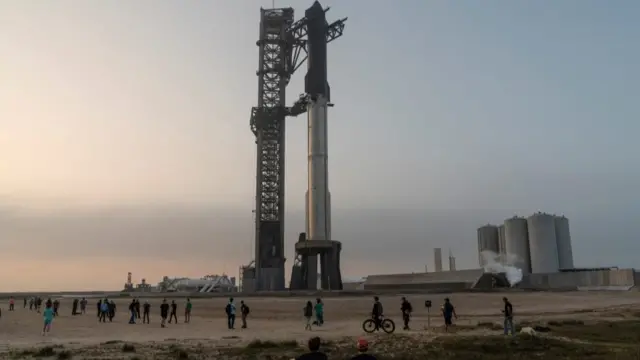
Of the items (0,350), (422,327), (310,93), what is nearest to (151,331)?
(0,350)

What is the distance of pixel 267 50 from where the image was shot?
96750 mm

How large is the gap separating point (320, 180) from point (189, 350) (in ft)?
195

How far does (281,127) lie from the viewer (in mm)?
93000

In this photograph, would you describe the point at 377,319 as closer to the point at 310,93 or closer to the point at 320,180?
the point at 320,180

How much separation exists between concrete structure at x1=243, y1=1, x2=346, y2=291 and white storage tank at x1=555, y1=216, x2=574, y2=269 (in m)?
55.7

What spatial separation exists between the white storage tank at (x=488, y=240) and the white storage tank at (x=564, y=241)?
13969 millimetres

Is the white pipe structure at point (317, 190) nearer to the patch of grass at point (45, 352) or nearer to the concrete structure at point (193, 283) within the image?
the concrete structure at point (193, 283)

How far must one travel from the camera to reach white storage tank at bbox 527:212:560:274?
357 ft

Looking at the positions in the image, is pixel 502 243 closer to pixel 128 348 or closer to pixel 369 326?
pixel 369 326

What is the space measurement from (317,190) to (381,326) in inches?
2043

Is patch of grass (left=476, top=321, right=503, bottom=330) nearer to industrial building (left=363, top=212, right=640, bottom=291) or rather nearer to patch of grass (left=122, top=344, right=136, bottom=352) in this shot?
patch of grass (left=122, top=344, right=136, bottom=352)

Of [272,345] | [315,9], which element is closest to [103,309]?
[272,345]

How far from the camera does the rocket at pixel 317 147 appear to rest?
79.9 m

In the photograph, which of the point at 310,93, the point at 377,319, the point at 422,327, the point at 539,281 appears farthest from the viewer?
the point at 539,281
